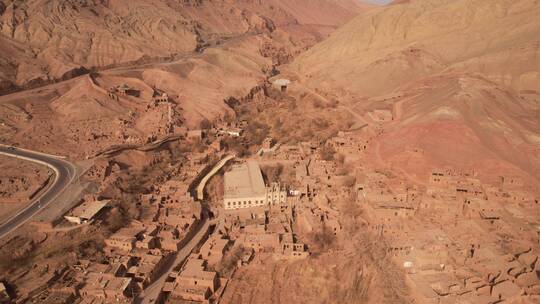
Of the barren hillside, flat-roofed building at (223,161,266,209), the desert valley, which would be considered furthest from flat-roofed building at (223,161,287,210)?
the barren hillside

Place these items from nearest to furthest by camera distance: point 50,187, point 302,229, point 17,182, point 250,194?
point 302,229 → point 17,182 → point 50,187 → point 250,194

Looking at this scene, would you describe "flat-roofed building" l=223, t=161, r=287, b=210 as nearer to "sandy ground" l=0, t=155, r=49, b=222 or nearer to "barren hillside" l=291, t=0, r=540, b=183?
"barren hillside" l=291, t=0, r=540, b=183

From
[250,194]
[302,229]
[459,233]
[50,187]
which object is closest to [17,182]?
[50,187]

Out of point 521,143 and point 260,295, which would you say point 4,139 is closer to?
point 260,295

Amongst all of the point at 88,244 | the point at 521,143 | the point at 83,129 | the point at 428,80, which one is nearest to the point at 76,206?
the point at 88,244

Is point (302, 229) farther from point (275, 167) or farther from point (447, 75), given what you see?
point (447, 75)

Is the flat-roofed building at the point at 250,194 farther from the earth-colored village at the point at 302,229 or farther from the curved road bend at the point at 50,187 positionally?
the curved road bend at the point at 50,187
